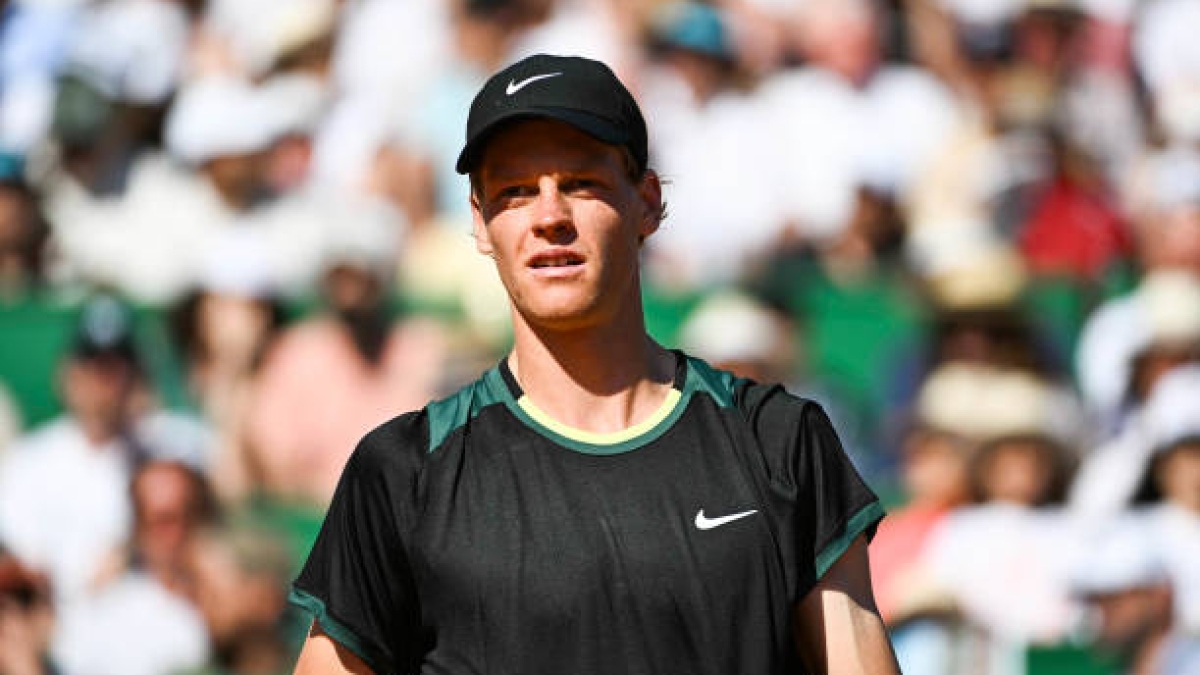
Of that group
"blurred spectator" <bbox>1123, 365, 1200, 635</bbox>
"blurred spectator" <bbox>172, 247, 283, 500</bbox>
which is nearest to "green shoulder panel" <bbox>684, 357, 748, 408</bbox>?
"blurred spectator" <bbox>1123, 365, 1200, 635</bbox>

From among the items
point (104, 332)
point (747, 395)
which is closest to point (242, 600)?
point (104, 332)

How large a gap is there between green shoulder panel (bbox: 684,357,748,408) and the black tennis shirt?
0.07 feet

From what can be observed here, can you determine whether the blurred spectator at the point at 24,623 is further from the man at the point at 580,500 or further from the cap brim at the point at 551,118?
the cap brim at the point at 551,118

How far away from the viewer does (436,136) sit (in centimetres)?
721

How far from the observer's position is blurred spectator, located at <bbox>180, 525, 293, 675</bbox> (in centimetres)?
649

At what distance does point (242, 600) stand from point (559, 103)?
14.3ft

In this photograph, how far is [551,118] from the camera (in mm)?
2510

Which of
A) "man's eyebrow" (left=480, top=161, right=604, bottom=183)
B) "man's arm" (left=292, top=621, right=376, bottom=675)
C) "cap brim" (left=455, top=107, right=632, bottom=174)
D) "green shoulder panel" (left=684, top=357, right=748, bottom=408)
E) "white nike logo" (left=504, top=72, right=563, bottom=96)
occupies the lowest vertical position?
"man's arm" (left=292, top=621, right=376, bottom=675)

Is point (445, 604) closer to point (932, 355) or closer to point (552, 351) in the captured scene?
point (552, 351)

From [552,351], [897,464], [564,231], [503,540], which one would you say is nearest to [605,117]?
[564,231]

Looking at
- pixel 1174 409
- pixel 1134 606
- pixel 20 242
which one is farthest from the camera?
pixel 20 242

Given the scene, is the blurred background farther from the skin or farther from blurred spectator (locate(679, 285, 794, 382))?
the skin

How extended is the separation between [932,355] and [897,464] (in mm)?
437

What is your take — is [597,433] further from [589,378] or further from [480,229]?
[480,229]
